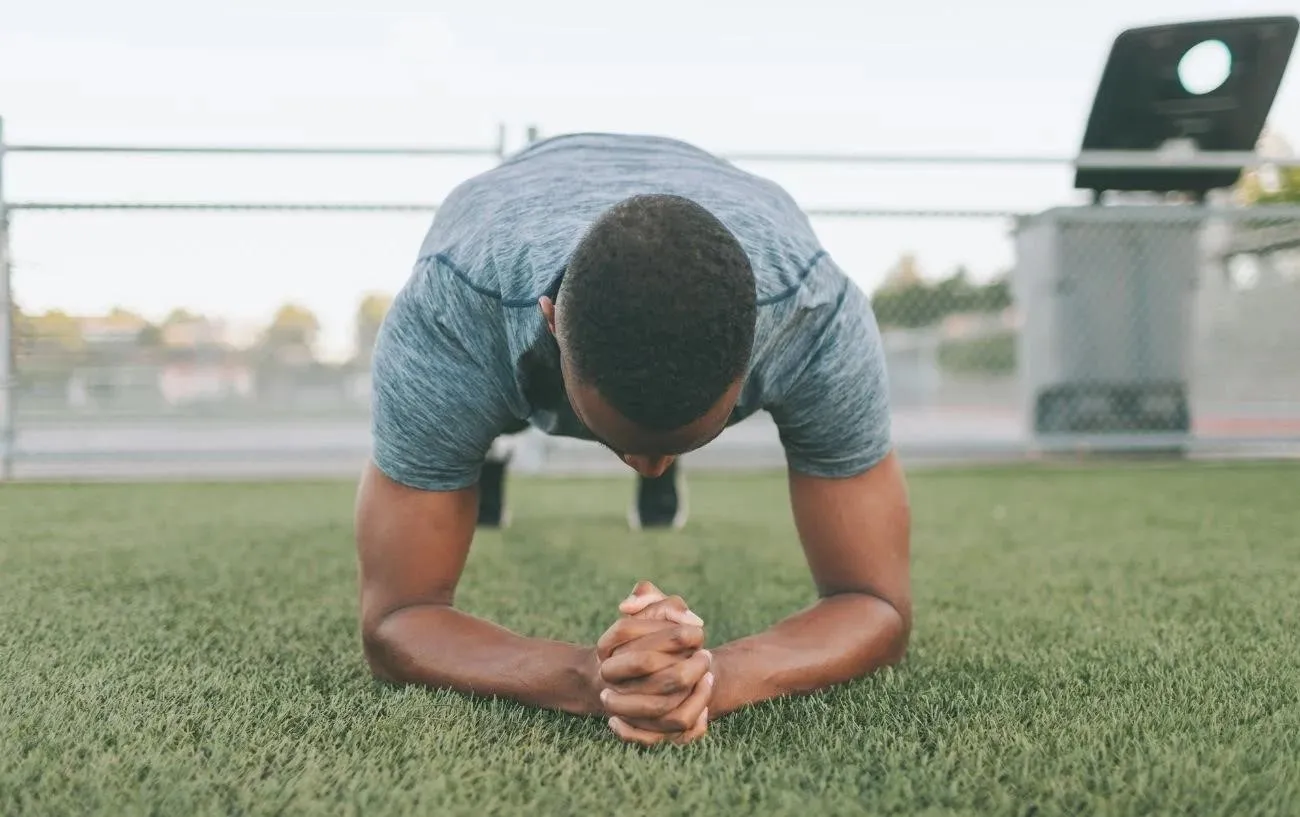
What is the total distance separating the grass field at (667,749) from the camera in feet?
3.41

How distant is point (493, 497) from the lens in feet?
10.7

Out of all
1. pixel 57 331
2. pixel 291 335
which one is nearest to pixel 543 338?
pixel 57 331

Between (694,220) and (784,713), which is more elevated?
(694,220)

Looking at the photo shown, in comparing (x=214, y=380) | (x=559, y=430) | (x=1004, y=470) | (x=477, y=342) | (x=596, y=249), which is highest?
(x=596, y=249)

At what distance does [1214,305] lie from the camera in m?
6.20

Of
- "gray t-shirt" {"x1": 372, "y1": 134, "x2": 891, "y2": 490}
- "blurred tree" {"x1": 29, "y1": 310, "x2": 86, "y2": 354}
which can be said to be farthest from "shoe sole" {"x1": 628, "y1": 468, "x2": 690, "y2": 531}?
"blurred tree" {"x1": 29, "y1": 310, "x2": 86, "y2": 354}

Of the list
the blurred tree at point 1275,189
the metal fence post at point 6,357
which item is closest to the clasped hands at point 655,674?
the metal fence post at point 6,357

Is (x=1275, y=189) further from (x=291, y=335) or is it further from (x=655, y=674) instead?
(x=655, y=674)

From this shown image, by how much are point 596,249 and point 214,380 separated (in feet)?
17.3

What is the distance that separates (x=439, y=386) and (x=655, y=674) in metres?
0.54

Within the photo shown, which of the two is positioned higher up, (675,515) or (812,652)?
(812,652)

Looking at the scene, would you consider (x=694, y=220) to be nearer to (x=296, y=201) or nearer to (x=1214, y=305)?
(x=296, y=201)

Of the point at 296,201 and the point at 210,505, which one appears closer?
the point at 210,505

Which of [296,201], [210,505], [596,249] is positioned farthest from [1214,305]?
[596,249]
